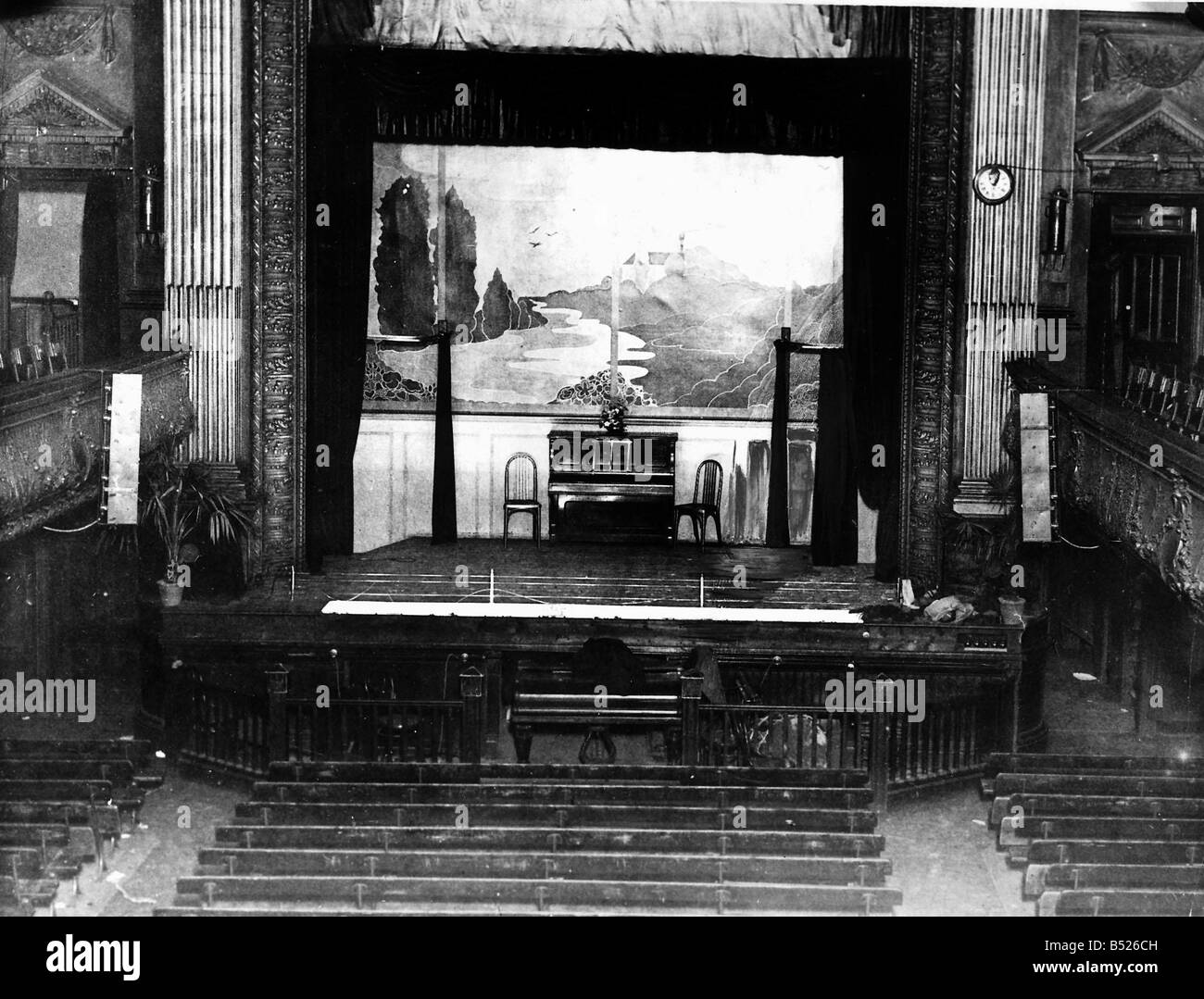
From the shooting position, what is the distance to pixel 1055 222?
10.5 metres

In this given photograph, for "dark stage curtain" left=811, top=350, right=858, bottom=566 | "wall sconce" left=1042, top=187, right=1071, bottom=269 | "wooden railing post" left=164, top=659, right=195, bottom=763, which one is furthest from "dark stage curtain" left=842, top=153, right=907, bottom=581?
"wooden railing post" left=164, top=659, right=195, bottom=763

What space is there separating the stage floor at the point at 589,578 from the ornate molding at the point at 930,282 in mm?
531

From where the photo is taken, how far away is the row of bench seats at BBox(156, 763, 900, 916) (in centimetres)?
754

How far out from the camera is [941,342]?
432 inches

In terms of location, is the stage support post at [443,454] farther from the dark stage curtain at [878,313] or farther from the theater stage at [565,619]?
the dark stage curtain at [878,313]

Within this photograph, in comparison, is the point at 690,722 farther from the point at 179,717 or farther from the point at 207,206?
the point at 207,206

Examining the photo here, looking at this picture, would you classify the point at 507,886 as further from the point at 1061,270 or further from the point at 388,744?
the point at 1061,270

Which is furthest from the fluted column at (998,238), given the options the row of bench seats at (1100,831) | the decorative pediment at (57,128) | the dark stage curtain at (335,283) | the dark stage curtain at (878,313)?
the decorative pediment at (57,128)

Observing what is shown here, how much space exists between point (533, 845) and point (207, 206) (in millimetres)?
5051

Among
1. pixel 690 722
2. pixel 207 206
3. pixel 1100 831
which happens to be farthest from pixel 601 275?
pixel 1100 831
